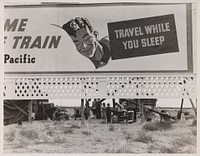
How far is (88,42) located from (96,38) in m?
0.03

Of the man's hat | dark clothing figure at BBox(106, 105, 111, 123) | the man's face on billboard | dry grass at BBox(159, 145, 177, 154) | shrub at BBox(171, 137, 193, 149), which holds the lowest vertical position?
dry grass at BBox(159, 145, 177, 154)

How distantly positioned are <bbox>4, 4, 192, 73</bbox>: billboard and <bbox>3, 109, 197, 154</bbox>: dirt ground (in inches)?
6.6

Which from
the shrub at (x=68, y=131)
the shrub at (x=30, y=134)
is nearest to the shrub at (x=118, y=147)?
the shrub at (x=68, y=131)

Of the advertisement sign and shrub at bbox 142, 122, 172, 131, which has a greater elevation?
the advertisement sign

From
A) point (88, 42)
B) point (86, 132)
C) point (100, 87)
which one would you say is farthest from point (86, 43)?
point (86, 132)

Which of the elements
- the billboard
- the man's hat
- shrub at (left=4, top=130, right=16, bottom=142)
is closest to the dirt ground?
shrub at (left=4, top=130, right=16, bottom=142)

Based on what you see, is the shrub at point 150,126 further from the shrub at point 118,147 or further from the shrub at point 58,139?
the shrub at point 58,139

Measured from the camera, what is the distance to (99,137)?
31.0 inches

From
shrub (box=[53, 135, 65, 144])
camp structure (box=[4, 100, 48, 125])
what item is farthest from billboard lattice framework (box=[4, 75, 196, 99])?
shrub (box=[53, 135, 65, 144])

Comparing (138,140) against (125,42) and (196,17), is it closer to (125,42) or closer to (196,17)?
(125,42)

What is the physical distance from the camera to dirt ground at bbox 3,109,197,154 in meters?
0.78

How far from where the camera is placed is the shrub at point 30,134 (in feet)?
2.61

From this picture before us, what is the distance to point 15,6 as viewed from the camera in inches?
31.8

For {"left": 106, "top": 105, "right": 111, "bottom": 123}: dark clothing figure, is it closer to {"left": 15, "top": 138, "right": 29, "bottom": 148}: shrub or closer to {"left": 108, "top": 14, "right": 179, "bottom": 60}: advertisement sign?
{"left": 108, "top": 14, "right": 179, "bottom": 60}: advertisement sign
